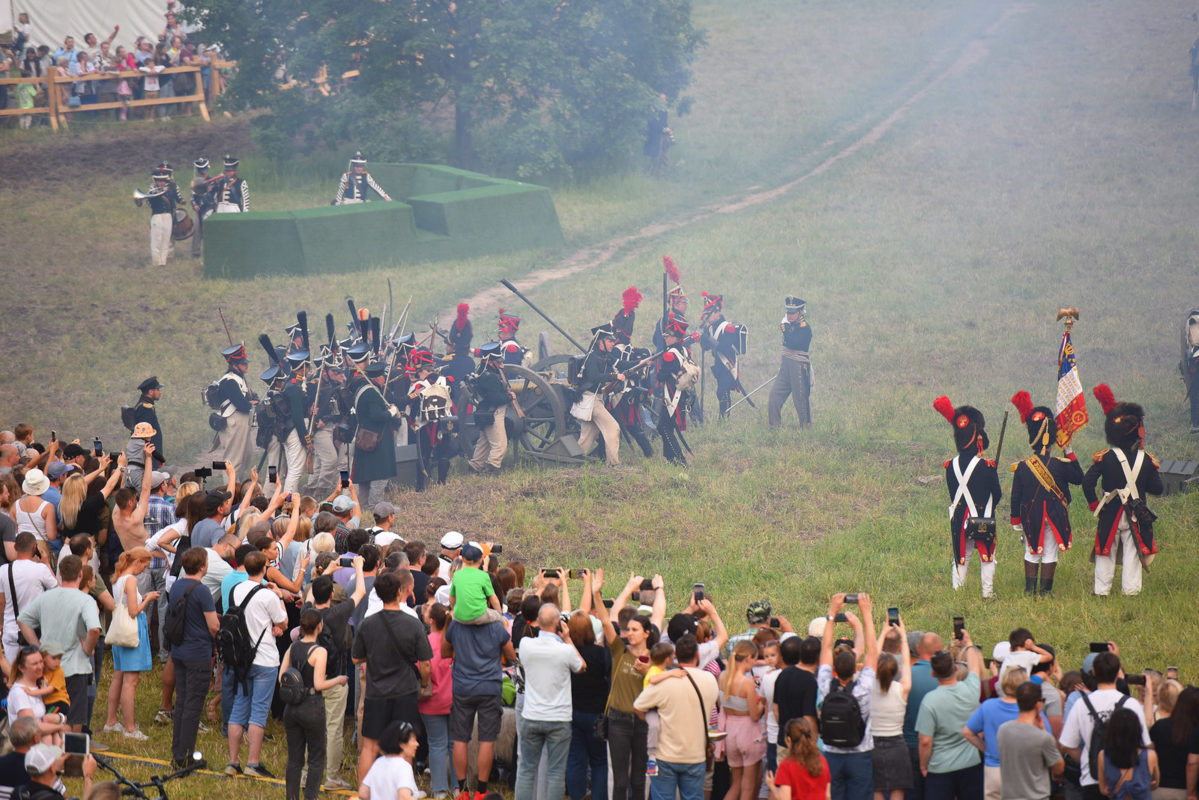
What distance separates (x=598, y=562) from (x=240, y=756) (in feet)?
15.7

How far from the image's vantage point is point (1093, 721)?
263 inches

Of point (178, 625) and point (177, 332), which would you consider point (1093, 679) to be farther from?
point (177, 332)

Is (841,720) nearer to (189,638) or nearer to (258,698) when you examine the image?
(258,698)

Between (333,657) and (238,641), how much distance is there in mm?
668

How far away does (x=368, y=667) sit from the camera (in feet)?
25.0

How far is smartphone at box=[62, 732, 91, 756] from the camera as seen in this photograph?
21.5 ft

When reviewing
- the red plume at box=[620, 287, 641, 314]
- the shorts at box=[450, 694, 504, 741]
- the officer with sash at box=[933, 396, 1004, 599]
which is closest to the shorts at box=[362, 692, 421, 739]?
the shorts at box=[450, 694, 504, 741]

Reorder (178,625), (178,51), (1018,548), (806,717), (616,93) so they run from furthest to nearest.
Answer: (178,51)
(616,93)
(1018,548)
(178,625)
(806,717)

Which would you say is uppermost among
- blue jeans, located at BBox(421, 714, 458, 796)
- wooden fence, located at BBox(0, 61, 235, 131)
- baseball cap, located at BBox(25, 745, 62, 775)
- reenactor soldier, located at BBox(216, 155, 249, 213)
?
wooden fence, located at BBox(0, 61, 235, 131)

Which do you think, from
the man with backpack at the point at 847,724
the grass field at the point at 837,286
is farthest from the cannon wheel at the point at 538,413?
the man with backpack at the point at 847,724

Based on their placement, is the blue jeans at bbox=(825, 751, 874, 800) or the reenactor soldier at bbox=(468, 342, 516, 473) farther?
the reenactor soldier at bbox=(468, 342, 516, 473)

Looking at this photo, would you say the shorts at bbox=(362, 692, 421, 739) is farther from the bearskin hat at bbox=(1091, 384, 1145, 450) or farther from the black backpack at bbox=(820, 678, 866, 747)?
the bearskin hat at bbox=(1091, 384, 1145, 450)

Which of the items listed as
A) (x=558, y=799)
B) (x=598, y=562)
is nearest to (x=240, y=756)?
(x=558, y=799)

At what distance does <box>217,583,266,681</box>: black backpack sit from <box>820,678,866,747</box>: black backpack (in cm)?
357
